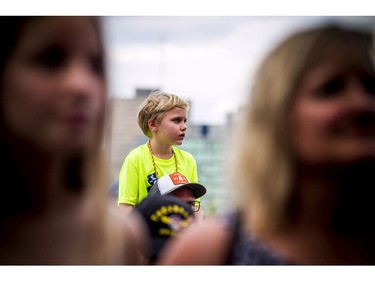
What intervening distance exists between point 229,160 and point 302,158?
19 centimetres

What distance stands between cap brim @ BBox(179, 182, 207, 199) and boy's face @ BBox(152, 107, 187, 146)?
5.6 inches

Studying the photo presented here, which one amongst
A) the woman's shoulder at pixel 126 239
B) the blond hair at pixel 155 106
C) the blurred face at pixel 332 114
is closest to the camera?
the blurred face at pixel 332 114

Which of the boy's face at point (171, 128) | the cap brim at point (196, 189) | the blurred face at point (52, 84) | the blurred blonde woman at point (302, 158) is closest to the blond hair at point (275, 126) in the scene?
the blurred blonde woman at point (302, 158)

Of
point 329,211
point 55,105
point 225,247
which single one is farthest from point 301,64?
point 55,105

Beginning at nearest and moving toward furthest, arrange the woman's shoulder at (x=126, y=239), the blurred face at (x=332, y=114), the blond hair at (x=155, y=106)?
1. the blurred face at (x=332, y=114)
2. the woman's shoulder at (x=126, y=239)
3. the blond hair at (x=155, y=106)

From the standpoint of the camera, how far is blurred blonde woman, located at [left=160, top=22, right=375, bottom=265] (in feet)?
4.67

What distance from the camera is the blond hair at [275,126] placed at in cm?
143

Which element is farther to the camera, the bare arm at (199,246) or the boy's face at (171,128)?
the boy's face at (171,128)

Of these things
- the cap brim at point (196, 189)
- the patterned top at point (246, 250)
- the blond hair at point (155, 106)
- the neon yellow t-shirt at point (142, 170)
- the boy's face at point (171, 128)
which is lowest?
the patterned top at point (246, 250)

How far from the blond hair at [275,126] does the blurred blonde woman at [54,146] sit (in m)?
0.35

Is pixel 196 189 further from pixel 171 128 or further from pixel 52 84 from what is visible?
pixel 52 84

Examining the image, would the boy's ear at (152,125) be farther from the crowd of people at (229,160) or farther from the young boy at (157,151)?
the crowd of people at (229,160)

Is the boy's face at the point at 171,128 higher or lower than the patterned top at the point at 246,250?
higher

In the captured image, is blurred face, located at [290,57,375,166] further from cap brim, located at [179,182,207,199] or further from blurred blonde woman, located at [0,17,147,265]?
blurred blonde woman, located at [0,17,147,265]
